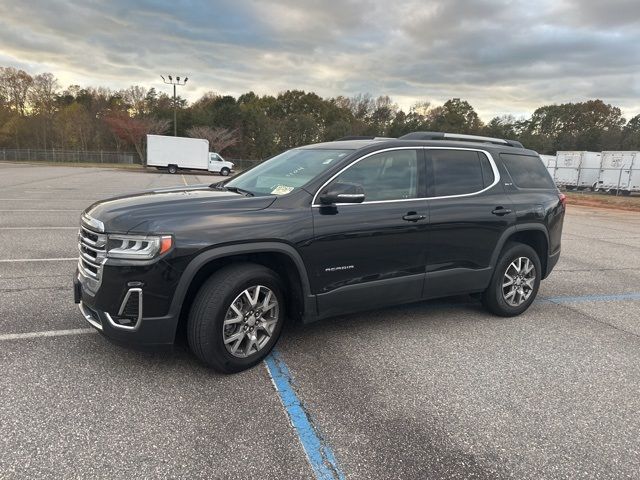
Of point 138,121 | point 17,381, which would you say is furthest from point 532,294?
point 138,121

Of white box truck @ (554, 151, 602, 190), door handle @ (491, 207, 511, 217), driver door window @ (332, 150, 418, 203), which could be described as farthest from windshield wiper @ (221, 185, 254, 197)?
white box truck @ (554, 151, 602, 190)

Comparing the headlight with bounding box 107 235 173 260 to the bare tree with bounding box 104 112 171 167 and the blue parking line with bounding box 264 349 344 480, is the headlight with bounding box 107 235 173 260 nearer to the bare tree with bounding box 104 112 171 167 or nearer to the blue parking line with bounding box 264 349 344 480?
the blue parking line with bounding box 264 349 344 480

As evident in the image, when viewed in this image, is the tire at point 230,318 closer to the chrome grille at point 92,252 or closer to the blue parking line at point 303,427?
the blue parking line at point 303,427

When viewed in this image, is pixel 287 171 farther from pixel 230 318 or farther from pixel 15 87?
pixel 15 87

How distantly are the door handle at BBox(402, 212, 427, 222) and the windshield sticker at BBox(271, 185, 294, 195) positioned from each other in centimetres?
106

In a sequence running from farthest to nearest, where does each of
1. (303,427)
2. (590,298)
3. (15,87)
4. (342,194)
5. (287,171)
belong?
(15,87) < (590,298) < (287,171) < (342,194) < (303,427)

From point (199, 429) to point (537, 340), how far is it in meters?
3.20

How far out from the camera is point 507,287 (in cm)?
477

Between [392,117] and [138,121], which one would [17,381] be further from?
[392,117]

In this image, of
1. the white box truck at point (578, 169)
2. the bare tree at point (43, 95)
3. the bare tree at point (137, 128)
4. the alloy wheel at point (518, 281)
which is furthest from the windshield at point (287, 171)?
the bare tree at point (43, 95)

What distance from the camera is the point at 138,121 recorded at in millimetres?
54438

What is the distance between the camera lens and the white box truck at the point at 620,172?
28969mm

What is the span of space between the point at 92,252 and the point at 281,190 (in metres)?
1.50

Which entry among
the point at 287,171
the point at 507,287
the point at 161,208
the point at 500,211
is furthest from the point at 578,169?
the point at 161,208
